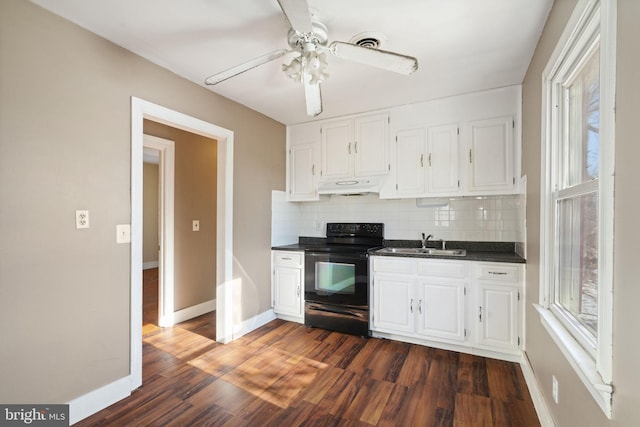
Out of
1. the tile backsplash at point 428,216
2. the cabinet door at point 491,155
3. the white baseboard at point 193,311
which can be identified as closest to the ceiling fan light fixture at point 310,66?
the cabinet door at point 491,155

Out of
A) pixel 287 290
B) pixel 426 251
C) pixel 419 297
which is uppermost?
pixel 426 251

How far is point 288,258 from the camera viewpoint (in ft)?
11.4

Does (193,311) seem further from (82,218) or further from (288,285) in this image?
(82,218)

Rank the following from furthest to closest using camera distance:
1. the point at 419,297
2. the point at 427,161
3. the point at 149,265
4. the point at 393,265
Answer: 1. the point at 149,265
2. the point at 427,161
3. the point at 393,265
4. the point at 419,297

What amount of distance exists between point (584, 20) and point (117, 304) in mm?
2925

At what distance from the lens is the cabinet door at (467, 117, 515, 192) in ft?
8.84

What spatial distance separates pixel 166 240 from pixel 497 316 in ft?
11.0

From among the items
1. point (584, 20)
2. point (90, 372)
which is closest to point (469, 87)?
point (584, 20)

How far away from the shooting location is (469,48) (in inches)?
81.4

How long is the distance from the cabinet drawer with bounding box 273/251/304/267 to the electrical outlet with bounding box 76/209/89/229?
1959 mm

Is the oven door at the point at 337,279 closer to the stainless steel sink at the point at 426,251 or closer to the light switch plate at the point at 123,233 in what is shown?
the stainless steel sink at the point at 426,251

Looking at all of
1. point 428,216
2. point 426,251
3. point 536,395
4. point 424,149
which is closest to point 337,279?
point 426,251

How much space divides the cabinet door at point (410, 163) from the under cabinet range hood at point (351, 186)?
25cm

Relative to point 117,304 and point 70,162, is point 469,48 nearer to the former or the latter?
point 70,162
